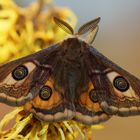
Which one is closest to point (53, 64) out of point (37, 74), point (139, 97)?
point (37, 74)

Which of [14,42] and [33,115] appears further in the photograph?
[14,42]

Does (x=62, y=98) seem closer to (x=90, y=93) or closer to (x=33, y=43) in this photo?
(x=90, y=93)

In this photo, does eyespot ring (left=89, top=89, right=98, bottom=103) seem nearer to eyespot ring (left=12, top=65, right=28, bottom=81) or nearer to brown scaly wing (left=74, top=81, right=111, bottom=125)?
brown scaly wing (left=74, top=81, right=111, bottom=125)

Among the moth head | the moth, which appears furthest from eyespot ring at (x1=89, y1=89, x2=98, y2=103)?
the moth head

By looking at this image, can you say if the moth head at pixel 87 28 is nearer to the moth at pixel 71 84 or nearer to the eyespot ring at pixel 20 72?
the moth at pixel 71 84

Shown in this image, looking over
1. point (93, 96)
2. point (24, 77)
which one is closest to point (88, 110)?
point (93, 96)

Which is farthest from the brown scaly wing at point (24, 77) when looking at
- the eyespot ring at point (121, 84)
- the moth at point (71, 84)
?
the eyespot ring at point (121, 84)

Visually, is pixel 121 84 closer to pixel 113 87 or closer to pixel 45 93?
pixel 113 87
